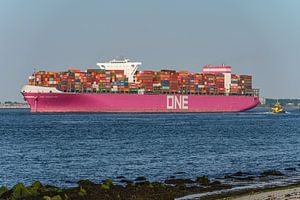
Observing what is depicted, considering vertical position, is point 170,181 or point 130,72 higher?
point 130,72

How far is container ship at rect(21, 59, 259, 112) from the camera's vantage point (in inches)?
4685

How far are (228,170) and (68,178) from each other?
922cm

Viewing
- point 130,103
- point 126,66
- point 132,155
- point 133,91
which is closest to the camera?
point 132,155

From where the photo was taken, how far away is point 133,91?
128625 millimetres

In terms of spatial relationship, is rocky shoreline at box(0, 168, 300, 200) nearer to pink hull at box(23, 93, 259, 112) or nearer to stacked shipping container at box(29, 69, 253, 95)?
pink hull at box(23, 93, 259, 112)

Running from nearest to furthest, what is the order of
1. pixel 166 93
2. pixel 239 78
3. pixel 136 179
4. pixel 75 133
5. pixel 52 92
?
pixel 136 179 < pixel 75 133 < pixel 52 92 < pixel 166 93 < pixel 239 78

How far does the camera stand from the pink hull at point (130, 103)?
117m

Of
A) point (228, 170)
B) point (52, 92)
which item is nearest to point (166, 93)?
point (52, 92)

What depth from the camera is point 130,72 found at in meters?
141

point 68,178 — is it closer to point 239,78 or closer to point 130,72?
point 130,72

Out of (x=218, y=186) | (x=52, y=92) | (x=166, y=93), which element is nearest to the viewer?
(x=218, y=186)

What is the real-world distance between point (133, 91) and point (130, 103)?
3454 mm

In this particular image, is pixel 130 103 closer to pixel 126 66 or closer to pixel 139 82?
pixel 139 82

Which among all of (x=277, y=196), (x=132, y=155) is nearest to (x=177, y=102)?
(x=132, y=155)
